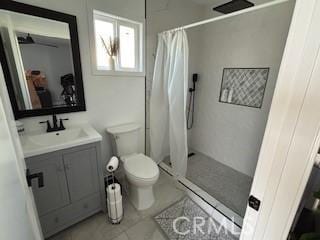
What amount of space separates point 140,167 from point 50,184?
0.80 metres

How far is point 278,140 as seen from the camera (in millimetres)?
533

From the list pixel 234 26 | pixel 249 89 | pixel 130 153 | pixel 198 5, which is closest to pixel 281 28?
pixel 234 26

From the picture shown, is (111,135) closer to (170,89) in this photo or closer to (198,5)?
(170,89)

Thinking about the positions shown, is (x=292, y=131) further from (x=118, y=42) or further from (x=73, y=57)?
(x=118, y=42)

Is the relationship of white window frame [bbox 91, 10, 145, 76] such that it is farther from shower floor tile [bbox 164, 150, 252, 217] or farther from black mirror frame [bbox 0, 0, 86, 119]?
shower floor tile [bbox 164, 150, 252, 217]

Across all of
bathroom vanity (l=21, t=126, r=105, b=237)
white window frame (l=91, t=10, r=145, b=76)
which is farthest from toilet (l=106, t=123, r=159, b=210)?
white window frame (l=91, t=10, r=145, b=76)

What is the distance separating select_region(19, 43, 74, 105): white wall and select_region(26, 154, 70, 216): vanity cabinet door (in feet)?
2.06

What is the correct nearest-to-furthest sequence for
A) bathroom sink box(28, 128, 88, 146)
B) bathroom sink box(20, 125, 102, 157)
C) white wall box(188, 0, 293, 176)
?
1. bathroom sink box(20, 125, 102, 157)
2. bathroom sink box(28, 128, 88, 146)
3. white wall box(188, 0, 293, 176)

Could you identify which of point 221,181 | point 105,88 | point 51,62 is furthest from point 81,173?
point 221,181

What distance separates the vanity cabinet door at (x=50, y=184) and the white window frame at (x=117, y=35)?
39.1 inches

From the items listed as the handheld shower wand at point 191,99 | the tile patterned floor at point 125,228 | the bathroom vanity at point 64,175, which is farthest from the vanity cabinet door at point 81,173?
the handheld shower wand at point 191,99

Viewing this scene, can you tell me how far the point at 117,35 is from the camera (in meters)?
1.89

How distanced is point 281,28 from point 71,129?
2.49m

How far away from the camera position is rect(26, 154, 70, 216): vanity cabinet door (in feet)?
4.02
